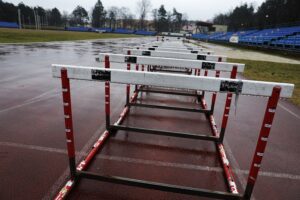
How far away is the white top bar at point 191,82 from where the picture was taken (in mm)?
2123

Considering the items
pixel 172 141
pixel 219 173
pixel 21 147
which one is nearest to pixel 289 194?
pixel 219 173

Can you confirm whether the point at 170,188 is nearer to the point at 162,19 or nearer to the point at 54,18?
the point at 162,19

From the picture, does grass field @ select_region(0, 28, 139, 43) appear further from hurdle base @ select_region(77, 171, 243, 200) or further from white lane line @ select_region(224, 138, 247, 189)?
white lane line @ select_region(224, 138, 247, 189)

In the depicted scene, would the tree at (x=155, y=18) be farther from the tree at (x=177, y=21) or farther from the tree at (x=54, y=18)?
the tree at (x=54, y=18)

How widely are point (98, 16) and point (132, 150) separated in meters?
115

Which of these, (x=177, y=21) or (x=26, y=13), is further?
(x=177, y=21)

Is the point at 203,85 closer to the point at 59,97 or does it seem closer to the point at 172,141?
the point at 172,141

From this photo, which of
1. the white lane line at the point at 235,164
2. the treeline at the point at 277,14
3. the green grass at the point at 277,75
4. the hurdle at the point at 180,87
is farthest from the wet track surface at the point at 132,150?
the treeline at the point at 277,14

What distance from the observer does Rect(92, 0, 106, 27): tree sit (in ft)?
356

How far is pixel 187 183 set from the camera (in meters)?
2.82

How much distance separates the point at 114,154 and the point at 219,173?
1523 millimetres

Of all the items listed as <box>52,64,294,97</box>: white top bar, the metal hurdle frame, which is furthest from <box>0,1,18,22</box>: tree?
<box>52,64,294,97</box>: white top bar

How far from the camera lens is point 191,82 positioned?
7.20ft

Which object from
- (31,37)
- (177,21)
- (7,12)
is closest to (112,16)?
(177,21)
